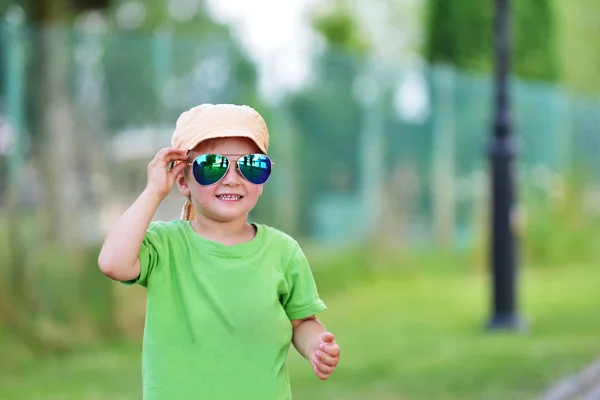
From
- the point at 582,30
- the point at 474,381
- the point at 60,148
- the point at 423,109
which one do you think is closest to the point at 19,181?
the point at 60,148

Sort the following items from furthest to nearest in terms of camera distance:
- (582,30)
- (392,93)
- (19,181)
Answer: (582,30), (392,93), (19,181)

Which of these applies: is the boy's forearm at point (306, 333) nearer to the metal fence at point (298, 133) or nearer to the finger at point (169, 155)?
the finger at point (169, 155)

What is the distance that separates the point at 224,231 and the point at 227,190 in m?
0.13

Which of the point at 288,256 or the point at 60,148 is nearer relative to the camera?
the point at 288,256

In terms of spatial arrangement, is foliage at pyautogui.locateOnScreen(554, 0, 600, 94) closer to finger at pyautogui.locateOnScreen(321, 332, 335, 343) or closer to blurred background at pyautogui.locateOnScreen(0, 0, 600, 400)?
blurred background at pyautogui.locateOnScreen(0, 0, 600, 400)

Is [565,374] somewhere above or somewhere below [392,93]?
below

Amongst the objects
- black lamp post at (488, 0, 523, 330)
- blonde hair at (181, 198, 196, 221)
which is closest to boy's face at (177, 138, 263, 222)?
blonde hair at (181, 198, 196, 221)

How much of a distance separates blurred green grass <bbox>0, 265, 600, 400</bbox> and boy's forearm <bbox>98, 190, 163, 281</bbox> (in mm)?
3792

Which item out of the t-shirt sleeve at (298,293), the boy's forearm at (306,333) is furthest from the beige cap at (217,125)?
the boy's forearm at (306,333)

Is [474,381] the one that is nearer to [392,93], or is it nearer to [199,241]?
[199,241]

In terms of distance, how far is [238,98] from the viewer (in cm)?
1020

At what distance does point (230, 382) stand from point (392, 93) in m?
11.2

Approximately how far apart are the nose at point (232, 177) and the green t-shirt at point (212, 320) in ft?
0.58

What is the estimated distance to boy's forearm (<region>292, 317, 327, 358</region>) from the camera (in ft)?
10.2
